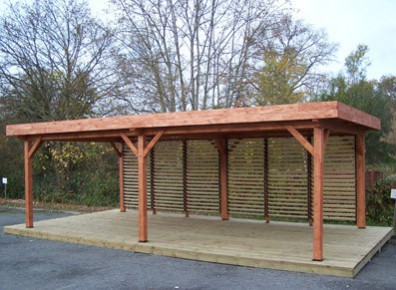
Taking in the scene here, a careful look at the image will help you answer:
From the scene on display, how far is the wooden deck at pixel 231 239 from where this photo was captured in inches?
228

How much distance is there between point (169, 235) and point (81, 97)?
29.0 feet

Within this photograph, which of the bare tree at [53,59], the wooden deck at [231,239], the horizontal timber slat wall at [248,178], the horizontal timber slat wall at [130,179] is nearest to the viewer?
the wooden deck at [231,239]

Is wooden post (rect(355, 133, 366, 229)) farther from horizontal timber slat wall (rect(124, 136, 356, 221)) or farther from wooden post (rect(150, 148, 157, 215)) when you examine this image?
wooden post (rect(150, 148, 157, 215))

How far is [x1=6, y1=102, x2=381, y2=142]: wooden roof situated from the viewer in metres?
5.50

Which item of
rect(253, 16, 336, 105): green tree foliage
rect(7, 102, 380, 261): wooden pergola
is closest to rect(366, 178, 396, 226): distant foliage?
rect(7, 102, 380, 261): wooden pergola

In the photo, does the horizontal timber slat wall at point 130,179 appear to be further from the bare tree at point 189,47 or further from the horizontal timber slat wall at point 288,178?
the horizontal timber slat wall at point 288,178

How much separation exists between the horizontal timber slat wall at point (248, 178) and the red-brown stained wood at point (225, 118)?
1441mm

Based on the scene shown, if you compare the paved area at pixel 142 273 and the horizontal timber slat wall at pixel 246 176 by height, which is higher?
the horizontal timber slat wall at pixel 246 176

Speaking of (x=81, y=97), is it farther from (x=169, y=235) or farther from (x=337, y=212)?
(x=337, y=212)

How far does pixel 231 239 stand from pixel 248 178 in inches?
83.3

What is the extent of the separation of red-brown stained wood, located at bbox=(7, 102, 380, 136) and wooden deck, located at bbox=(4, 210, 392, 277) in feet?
6.05

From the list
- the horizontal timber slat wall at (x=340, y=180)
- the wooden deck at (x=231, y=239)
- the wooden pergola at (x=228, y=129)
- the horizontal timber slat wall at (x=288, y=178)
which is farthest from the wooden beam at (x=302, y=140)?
the horizontal timber slat wall at (x=288, y=178)

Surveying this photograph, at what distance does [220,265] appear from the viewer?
19.9 ft

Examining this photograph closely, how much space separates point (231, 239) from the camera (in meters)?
7.21
